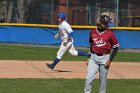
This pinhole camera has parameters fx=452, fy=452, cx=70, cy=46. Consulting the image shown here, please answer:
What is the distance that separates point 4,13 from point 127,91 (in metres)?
22.7

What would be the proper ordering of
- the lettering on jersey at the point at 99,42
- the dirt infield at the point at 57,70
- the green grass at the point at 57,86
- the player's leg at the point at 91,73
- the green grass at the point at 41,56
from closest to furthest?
1. the lettering on jersey at the point at 99,42
2. the player's leg at the point at 91,73
3. the green grass at the point at 57,86
4. the dirt infield at the point at 57,70
5. the green grass at the point at 41,56

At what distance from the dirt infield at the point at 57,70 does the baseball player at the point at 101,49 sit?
413cm

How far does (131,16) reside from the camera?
29766mm

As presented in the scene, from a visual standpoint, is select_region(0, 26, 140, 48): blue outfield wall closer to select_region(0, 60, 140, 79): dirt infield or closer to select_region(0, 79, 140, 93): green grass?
select_region(0, 60, 140, 79): dirt infield

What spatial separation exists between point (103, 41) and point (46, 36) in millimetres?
17640

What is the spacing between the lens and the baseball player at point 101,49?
29.3 feet

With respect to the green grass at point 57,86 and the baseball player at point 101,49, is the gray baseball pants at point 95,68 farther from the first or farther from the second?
the green grass at point 57,86

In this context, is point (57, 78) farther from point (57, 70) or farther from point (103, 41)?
point (103, 41)

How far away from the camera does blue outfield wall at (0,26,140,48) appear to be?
83.9 ft

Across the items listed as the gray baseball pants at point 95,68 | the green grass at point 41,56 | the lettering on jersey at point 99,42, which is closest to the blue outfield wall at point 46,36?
the green grass at point 41,56

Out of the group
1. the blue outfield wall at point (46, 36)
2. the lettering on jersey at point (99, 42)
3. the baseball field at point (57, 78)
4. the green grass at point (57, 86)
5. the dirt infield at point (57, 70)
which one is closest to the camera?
the lettering on jersey at point (99, 42)

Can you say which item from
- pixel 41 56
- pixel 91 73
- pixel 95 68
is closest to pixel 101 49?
pixel 95 68

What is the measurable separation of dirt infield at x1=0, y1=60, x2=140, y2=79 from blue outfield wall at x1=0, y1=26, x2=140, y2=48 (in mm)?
8360

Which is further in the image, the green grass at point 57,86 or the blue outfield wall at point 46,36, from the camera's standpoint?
the blue outfield wall at point 46,36
